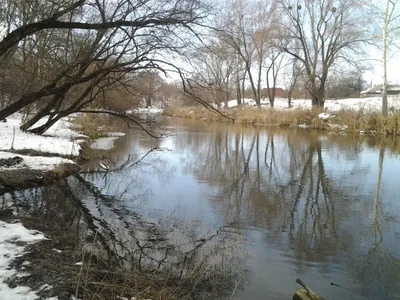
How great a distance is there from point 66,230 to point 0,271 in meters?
2.29

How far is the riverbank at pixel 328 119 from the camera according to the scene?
22.8 meters

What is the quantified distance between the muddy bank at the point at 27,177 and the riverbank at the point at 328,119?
365 inches

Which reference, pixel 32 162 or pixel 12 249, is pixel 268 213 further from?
pixel 32 162

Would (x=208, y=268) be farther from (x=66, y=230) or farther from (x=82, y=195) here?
(x=82, y=195)

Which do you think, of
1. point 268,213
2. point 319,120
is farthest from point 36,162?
point 319,120

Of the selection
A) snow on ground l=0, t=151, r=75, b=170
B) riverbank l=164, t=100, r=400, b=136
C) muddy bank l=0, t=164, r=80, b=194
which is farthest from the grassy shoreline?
muddy bank l=0, t=164, r=80, b=194

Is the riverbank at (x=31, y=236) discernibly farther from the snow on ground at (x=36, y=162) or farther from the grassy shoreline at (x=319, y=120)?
the grassy shoreline at (x=319, y=120)

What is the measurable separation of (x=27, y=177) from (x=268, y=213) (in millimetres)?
5818

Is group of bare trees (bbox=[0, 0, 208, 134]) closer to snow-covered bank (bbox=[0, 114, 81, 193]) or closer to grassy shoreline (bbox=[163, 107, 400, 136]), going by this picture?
snow-covered bank (bbox=[0, 114, 81, 193])

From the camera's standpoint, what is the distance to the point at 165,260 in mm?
5379

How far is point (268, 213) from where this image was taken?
7.87 metres

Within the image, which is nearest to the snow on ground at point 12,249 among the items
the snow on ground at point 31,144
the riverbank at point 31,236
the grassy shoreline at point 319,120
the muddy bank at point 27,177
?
the riverbank at point 31,236

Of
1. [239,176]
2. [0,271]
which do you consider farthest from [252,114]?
[0,271]

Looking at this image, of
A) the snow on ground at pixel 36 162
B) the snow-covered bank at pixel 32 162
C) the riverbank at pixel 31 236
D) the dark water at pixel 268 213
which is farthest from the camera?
the snow on ground at pixel 36 162
